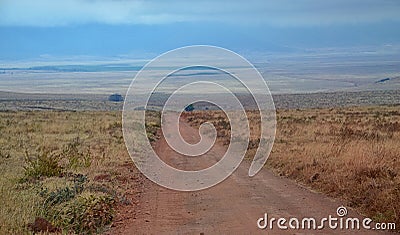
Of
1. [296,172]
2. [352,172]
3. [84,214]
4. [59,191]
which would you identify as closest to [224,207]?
[84,214]

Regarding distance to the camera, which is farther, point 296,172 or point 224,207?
point 296,172

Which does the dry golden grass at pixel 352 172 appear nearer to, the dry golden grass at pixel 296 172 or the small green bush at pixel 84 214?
the dry golden grass at pixel 296 172

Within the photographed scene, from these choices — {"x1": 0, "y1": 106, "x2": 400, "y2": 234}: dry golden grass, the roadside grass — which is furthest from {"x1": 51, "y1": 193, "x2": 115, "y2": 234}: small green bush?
{"x1": 0, "y1": 106, "x2": 400, "y2": 234}: dry golden grass

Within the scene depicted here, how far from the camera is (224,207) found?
1119 cm

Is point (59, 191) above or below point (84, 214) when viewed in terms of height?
above

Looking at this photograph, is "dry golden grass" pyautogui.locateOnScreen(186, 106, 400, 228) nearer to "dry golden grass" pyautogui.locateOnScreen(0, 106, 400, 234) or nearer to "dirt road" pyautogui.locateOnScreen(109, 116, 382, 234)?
"dry golden grass" pyautogui.locateOnScreen(0, 106, 400, 234)

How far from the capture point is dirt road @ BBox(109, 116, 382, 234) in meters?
9.53

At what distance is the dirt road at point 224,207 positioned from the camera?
9.53 metres

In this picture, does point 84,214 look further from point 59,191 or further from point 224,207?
point 224,207

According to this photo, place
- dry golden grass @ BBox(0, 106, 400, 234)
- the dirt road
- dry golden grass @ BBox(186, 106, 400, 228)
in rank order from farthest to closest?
dry golden grass @ BBox(186, 106, 400, 228) < dry golden grass @ BBox(0, 106, 400, 234) < the dirt road


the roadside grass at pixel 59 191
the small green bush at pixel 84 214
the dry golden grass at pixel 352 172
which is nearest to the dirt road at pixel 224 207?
the small green bush at pixel 84 214

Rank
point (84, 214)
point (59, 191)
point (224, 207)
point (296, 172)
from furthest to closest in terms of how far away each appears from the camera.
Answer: point (296, 172) → point (59, 191) → point (224, 207) → point (84, 214)

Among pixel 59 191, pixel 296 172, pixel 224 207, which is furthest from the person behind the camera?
pixel 296 172

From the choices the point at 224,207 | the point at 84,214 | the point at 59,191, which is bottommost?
the point at 224,207
